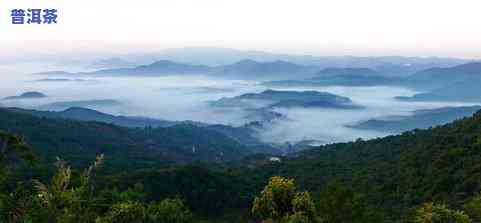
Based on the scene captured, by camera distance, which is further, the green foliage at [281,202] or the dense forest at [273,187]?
the green foliage at [281,202]

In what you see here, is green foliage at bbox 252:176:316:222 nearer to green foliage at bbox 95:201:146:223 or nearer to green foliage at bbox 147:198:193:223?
green foliage at bbox 95:201:146:223

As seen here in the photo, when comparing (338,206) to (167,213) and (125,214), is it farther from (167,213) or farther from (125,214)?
(125,214)

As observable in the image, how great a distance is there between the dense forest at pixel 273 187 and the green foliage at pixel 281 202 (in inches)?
1.7

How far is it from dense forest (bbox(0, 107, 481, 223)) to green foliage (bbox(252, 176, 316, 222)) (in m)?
0.04

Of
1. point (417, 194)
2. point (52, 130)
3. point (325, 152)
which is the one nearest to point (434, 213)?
point (417, 194)

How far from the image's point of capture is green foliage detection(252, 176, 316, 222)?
953 inches

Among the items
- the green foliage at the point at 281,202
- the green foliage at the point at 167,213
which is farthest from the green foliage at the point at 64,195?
the green foliage at the point at 281,202

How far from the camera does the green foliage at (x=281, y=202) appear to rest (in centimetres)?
2422

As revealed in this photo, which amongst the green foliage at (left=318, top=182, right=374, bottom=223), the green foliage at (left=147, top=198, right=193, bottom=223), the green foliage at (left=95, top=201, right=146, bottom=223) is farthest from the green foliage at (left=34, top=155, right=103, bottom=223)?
the green foliage at (left=318, top=182, right=374, bottom=223)

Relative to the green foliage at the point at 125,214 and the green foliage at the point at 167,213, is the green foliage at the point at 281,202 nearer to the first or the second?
the green foliage at the point at 125,214

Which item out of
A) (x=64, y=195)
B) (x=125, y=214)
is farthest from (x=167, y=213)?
(x=64, y=195)

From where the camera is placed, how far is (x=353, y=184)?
8212cm

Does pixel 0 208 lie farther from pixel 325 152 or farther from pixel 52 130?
pixel 52 130

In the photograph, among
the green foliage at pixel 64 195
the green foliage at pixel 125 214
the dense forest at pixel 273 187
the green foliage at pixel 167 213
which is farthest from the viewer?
the green foliage at pixel 167 213
